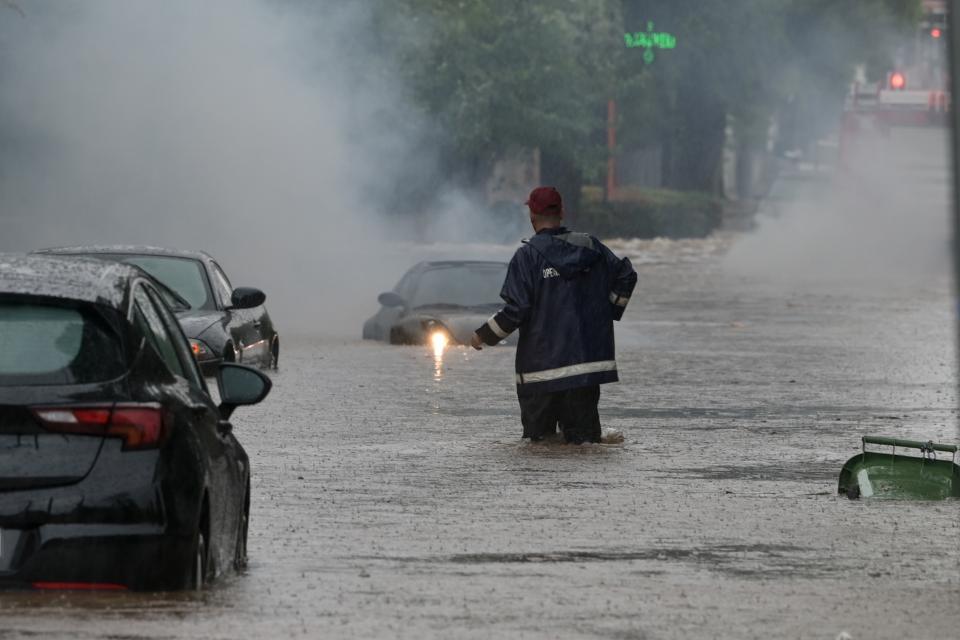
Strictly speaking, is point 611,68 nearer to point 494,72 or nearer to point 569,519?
point 494,72

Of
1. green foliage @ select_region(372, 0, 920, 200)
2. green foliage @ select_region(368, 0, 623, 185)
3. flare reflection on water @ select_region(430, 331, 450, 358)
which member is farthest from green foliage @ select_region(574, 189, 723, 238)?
flare reflection on water @ select_region(430, 331, 450, 358)

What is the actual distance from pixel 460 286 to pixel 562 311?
10.4 meters

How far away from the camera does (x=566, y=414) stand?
43.9 feet

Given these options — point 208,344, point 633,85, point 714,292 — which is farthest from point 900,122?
point 208,344

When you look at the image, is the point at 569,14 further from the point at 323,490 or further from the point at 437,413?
the point at 323,490

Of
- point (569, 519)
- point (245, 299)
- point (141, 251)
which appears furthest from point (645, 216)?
point (569, 519)

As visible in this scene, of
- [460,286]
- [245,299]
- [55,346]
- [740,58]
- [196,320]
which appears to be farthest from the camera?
[740,58]

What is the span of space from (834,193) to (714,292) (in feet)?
61.3

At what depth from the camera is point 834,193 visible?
183 feet

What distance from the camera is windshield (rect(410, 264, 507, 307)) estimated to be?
23.4 m

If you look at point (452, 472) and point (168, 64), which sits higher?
point (168, 64)

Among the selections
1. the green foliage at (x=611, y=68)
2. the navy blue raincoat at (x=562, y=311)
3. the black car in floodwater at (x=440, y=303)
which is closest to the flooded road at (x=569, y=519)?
the navy blue raincoat at (x=562, y=311)

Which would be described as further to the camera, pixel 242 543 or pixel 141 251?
pixel 141 251

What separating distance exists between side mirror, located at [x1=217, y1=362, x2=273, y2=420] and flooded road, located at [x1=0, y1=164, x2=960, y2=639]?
25.1 inches
